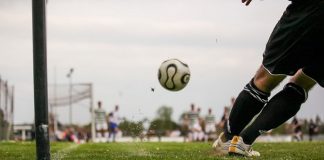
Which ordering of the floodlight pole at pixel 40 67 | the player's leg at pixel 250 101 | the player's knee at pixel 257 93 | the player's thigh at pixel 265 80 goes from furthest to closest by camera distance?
the player's knee at pixel 257 93
the player's leg at pixel 250 101
the player's thigh at pixel 265 80
the floodlight pole at pixel 40 67

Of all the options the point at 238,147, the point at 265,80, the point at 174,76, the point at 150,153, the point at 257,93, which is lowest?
the point at 150,153

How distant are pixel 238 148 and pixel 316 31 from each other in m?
1.67

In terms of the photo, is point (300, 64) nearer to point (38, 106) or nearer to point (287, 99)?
point (287, 99)

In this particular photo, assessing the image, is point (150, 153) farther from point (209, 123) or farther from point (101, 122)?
point (209, 123)

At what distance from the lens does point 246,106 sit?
621cm

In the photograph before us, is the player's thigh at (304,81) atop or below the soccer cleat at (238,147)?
atop

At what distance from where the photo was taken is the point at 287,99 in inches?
239

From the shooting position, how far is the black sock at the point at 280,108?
603cm

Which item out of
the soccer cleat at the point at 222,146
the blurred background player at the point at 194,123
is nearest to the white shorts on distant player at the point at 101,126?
the blurred background player at the point at 194,123

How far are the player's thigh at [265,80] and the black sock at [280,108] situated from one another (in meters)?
0.17

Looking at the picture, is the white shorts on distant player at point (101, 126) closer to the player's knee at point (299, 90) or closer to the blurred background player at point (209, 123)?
the blurred background player at point (209, 123)

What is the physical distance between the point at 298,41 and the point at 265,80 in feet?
2.35

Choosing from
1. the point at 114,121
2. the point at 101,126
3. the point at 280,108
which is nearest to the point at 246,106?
the point at 280,108

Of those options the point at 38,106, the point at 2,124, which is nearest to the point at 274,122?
the point at 38,106
